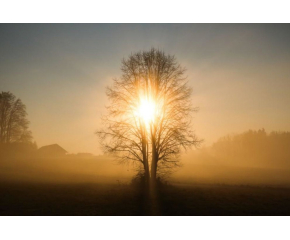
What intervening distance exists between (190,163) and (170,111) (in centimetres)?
157

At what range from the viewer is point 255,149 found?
7.38 m

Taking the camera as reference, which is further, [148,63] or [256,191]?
[148,63]

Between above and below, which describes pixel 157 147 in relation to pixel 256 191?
above

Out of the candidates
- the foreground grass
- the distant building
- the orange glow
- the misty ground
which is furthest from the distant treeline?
the distant building

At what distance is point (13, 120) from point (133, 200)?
4187 mm

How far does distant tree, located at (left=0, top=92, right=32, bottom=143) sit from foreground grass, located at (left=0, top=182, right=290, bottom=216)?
1450 mm

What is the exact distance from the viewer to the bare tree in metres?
6.91

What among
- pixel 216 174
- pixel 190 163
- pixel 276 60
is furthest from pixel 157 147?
pixel 276 60

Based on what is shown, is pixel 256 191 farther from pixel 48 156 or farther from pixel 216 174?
pixel 48 156

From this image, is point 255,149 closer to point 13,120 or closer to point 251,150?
point 251,150

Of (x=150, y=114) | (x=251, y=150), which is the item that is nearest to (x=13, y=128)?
(x=150, y=114)

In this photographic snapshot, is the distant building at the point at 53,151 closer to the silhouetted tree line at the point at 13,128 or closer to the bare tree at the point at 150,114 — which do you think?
the silhouetted tree line at the point at 13,128

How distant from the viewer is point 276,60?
22.9 feet

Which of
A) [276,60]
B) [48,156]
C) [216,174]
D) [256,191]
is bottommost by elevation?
[256,191]
